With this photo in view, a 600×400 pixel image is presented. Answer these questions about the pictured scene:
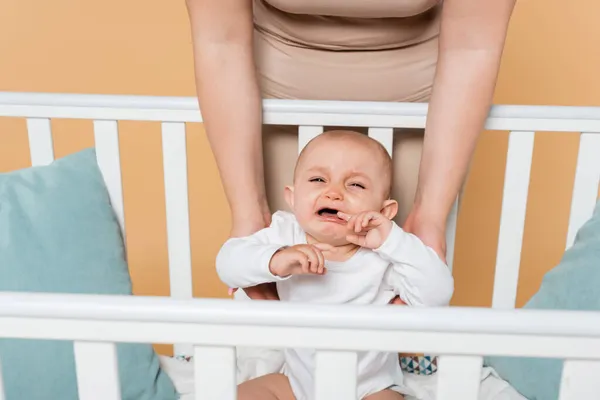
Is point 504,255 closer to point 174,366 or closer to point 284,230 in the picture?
point 284,230

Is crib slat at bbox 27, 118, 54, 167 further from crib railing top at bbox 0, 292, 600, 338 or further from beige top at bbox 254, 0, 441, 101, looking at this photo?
crib railing top at bbox 0, 292, 600, 338

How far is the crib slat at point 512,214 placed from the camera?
1180 mm

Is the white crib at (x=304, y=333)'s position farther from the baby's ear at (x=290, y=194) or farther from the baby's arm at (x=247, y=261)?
the baby's ear at (x=290, y=194)

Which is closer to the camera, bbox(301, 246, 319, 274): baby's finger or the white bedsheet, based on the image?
bbox(301, 246, 319, 274): baby's finger

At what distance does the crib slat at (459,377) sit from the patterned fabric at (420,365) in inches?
24.0

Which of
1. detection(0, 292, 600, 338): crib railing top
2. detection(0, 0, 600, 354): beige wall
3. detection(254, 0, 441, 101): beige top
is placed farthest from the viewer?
detection(0, 0, 600, 354): beige wall

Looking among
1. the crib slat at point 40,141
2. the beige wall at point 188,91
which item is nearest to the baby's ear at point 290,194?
the crib slat at point 40,141

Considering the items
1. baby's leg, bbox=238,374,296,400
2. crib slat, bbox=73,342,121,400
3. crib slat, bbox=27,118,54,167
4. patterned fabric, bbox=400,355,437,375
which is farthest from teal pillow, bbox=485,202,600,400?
crib slat, bbox=27,118,54,167

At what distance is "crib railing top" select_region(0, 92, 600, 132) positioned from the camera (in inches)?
→ 44.3

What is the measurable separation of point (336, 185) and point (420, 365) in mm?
445

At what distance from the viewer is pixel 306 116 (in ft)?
3.72

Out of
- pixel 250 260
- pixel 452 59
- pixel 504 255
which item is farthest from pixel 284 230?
pixel 504 255

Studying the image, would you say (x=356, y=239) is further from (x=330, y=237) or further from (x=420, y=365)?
(x=420, y=365)

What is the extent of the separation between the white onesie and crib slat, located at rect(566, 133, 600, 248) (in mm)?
408
